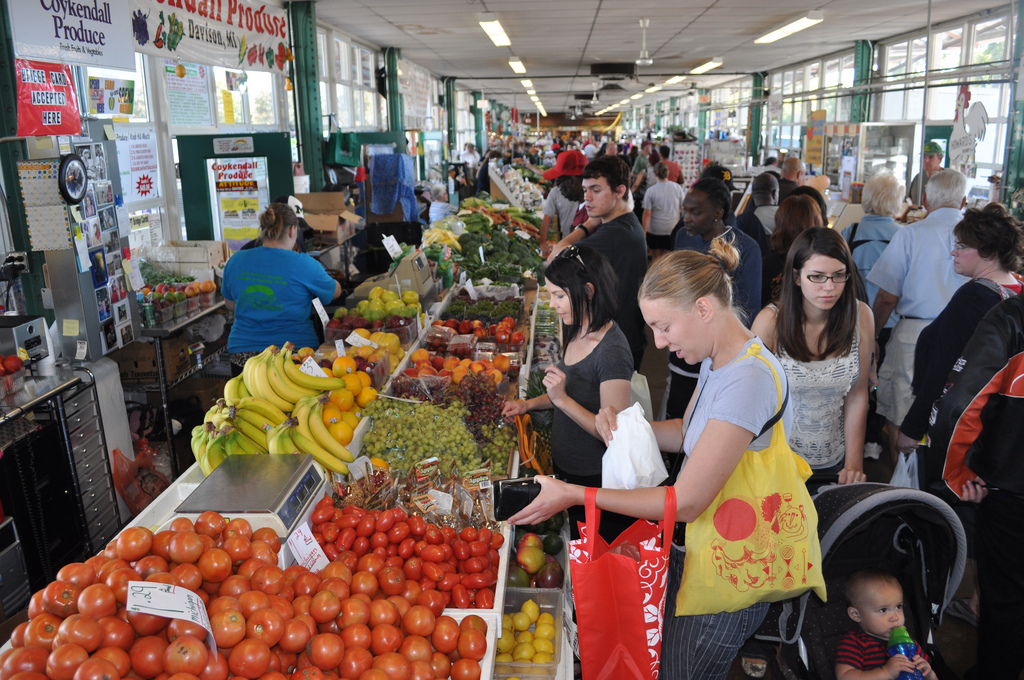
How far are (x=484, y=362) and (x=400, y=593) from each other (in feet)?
6.13

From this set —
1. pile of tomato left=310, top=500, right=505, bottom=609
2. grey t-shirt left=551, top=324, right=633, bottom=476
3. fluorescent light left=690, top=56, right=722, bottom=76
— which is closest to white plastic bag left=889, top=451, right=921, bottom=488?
grey t-shirt left=551, top=324, right=633, bottom=476

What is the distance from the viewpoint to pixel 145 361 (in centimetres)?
468

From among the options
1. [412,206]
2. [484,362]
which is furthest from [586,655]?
[412,206]

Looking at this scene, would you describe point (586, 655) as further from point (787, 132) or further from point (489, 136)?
point (489, 136)

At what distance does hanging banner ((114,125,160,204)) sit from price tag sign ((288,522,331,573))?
4542mm

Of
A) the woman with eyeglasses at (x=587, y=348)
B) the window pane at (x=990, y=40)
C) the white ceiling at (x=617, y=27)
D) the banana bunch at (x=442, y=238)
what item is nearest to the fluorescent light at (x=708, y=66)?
the white ceiling at (x=617, y=27)

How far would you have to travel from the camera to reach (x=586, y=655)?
1996mm

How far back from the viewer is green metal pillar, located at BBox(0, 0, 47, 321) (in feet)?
11.9

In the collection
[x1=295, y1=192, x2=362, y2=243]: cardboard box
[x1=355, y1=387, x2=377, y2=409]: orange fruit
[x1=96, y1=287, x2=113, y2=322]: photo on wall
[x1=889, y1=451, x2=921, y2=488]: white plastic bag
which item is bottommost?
[x1=889, y1=451, x2=921, y2=488]: white plastic bag

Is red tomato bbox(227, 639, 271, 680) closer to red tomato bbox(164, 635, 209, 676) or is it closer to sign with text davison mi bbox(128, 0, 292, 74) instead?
red tomato bbox(164, 635, 209, 676)

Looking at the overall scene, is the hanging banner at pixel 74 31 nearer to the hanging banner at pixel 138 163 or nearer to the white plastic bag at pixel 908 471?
the hanging banner at pixel 138 163

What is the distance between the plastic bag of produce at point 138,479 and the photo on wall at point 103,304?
765 mm

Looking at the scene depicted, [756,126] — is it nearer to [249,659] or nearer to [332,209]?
[332,209]

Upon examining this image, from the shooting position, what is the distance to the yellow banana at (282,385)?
2.85 metres
